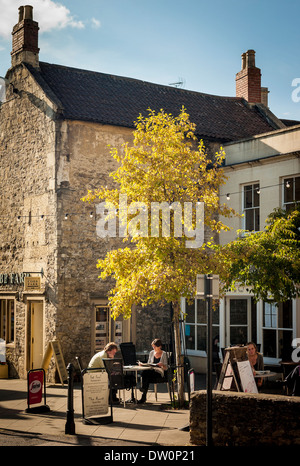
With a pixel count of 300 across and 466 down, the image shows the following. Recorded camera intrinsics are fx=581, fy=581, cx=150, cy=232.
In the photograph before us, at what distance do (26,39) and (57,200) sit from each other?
5.99 meters

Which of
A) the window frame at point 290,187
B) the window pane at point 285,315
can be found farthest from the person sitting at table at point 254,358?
the window frame at point 290,187

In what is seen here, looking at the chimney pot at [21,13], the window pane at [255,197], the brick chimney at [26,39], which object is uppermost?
the chimney pot at [21,13]

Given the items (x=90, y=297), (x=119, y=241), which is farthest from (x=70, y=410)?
(x=119, y=241)

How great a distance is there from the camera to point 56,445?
30.1ft

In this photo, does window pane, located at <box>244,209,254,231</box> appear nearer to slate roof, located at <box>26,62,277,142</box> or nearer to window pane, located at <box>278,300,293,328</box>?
window pane, located at <box>278,300,293,328</box>

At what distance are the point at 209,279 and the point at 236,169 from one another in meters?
10.1

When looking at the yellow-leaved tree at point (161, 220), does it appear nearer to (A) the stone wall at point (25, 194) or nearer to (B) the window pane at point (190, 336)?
(A) the stone wall at point (25, 194)

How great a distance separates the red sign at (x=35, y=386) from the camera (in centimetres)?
1209

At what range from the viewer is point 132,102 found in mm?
20641

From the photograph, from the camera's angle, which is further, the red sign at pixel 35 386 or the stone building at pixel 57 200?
the stone building at pixel 57 200

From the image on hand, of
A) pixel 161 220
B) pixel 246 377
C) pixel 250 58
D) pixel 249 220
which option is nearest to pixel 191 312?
pixel 249 220

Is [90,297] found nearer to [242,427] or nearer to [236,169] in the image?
[236,169]

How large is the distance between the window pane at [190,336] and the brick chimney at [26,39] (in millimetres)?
10158

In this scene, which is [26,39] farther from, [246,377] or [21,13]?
[246,377]
